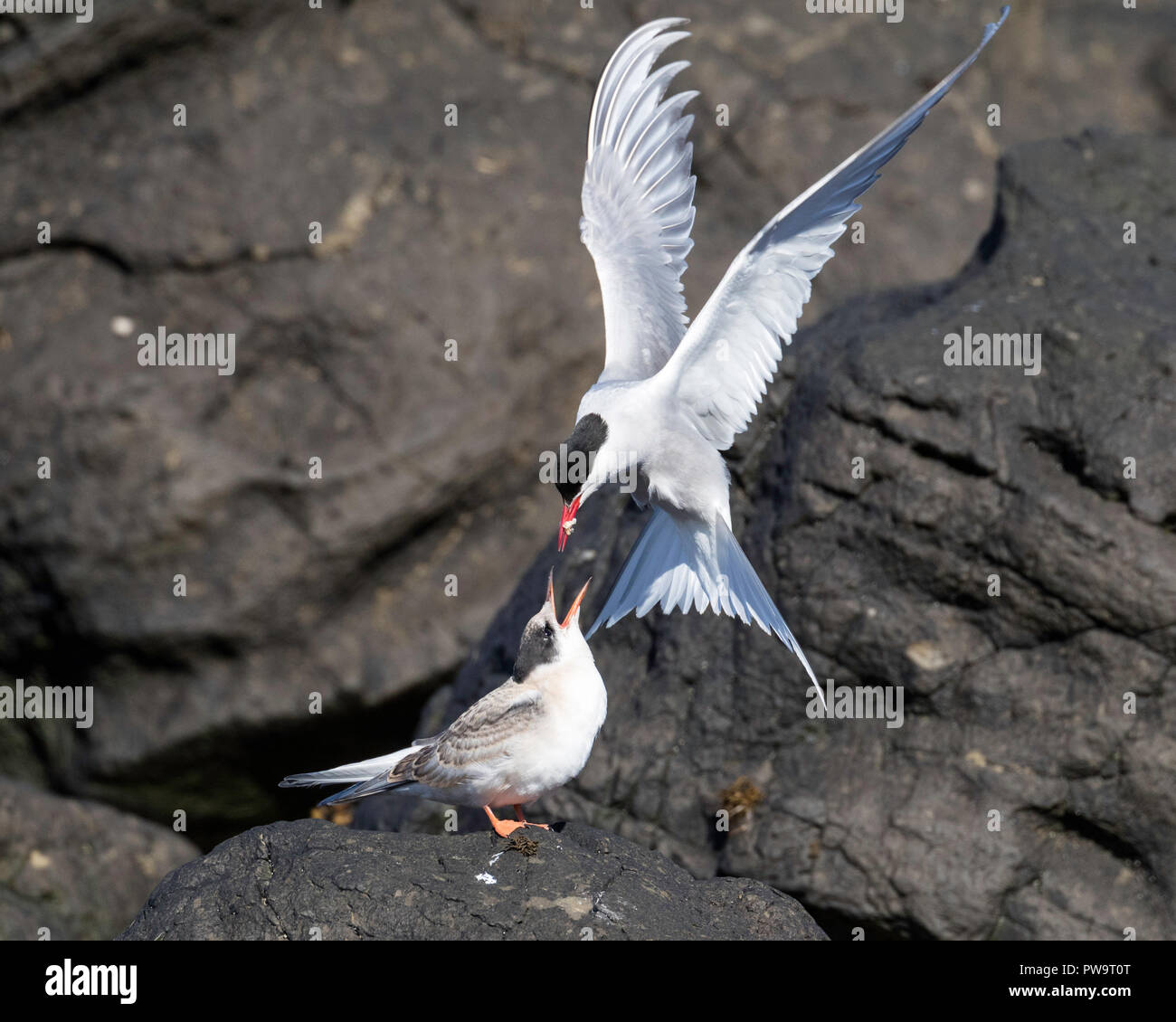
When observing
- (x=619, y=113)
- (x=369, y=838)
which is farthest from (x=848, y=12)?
(x=369, y=838)

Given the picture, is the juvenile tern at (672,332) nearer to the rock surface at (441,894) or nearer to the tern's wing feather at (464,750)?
the tern's wing feather at (464,750)

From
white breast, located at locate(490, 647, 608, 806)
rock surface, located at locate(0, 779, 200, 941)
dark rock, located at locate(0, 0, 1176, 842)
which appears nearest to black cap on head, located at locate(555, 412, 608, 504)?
white breast, located at locate(490, 647, 608, 806)

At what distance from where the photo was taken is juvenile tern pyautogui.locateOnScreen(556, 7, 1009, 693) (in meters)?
4.69

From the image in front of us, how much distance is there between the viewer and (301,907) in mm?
4047

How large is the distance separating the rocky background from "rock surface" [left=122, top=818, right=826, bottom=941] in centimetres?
138

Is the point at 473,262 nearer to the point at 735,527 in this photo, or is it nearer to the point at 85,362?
the point at 85,362

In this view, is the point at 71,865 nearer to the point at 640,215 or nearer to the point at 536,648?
the point at 536,648

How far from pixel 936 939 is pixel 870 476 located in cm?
202

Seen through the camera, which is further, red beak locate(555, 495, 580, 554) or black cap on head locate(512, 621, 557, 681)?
black cap on head locate(512, 621, 557, 681)

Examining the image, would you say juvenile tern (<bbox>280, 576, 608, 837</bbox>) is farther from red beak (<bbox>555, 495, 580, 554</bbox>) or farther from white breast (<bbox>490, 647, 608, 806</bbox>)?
red beak (<bbox>555, 495, 580, 554</bbox>)

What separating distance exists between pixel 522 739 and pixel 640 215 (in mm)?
2509

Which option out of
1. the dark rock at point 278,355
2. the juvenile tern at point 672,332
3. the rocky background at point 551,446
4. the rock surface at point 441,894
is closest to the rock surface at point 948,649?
the rocky background at point 551,446

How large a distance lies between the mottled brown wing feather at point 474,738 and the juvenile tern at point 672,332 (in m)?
0.67

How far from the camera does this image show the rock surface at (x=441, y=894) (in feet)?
13.0
